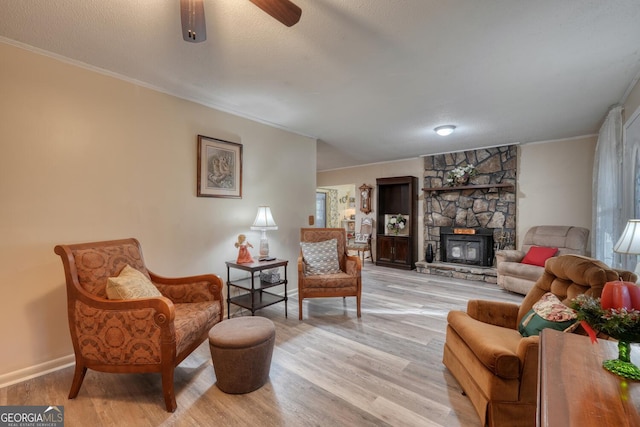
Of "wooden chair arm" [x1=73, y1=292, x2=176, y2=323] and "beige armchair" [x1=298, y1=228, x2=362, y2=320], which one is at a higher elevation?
"wooden chair arm" [x1=73, y1=292, x2=176, y2=323]

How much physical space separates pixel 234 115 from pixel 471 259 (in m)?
4.86

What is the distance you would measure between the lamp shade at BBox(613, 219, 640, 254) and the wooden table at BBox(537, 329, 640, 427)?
1.06 metres

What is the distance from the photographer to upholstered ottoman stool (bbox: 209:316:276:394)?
1.84m

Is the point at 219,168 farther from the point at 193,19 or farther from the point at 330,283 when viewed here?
the point at 193,19

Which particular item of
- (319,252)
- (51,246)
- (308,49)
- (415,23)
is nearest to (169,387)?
(51,246)

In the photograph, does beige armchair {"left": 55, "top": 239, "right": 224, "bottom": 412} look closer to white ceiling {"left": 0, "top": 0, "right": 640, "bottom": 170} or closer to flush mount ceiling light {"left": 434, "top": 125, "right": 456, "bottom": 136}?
white ceiling {"left": 0, "top": 0, "right": 640, "bottom": 170}

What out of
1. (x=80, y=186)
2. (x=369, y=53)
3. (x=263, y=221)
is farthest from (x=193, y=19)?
(x=263, y=221)

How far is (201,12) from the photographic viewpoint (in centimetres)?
132

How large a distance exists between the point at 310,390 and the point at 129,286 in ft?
4.68

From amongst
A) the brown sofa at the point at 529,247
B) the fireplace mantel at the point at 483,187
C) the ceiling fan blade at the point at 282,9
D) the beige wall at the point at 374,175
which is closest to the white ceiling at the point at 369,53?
the ceiling fan blade at the point at 282,9

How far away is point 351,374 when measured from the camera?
2107mm

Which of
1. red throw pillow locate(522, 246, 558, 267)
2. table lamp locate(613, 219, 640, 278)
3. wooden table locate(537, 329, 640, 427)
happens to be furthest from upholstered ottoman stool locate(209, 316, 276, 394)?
red throw pillow locate(522, 246, 558, 267)

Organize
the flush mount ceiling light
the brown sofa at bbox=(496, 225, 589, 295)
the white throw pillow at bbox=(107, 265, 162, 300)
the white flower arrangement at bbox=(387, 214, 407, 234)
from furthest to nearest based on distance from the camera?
1. the white flower arrangement at bbox=(387, 214, 407, 234)
2. the brown sofa at bbox=(496, 225, 589, 295)
3. the flush mount ceiling light
4. the white throw pillow at bbox=(107, 265, 162, 300)

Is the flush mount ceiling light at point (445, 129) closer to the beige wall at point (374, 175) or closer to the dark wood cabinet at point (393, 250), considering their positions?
the beige wall at point (374, 175)
